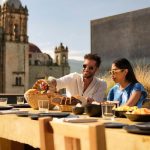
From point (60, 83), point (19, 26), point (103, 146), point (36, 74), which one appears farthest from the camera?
point (36, 74)

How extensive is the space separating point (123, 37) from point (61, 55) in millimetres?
49027

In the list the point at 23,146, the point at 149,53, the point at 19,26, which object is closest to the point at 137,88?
the point at 23,146

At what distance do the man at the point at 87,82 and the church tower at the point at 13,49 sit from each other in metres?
47.0

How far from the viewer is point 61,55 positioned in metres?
62.1

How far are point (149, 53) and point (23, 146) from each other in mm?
8886

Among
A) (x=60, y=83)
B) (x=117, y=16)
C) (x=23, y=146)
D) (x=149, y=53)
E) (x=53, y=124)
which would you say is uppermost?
(x=117, y=16)

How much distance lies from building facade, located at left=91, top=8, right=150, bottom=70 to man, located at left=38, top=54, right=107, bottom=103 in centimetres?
728

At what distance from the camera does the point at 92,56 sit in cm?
461

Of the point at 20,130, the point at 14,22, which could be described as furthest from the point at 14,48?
the point at 20,130

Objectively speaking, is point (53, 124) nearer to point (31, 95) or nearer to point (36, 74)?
point (31, 95)

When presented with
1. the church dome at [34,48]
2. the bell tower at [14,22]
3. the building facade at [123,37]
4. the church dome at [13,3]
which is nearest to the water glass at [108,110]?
the building facade at [123,37]

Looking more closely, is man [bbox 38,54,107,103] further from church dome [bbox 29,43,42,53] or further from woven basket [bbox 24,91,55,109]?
church dome [bbox 29,43,42,53]

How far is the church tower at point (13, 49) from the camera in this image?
169 feet

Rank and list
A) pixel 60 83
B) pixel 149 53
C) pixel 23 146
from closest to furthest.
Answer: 1. pixel 23 146
2. pixel 60 83
3. pixel 149 53
